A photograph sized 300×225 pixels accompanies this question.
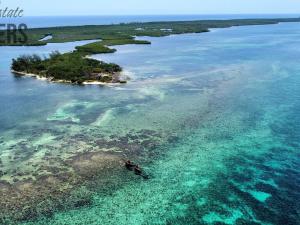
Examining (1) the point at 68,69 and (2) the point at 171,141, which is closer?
(2) the point at 171,141

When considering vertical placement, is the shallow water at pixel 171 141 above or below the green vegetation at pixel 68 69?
below

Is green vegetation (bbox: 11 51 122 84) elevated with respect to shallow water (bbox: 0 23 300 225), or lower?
elevated

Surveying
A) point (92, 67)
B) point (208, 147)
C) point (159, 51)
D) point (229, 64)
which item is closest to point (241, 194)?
point (208, 147)

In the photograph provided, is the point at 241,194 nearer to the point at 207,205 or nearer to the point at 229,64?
the point at 207,205

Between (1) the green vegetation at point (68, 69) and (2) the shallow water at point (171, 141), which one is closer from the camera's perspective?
(2) the shallow water at point (171, 141)
